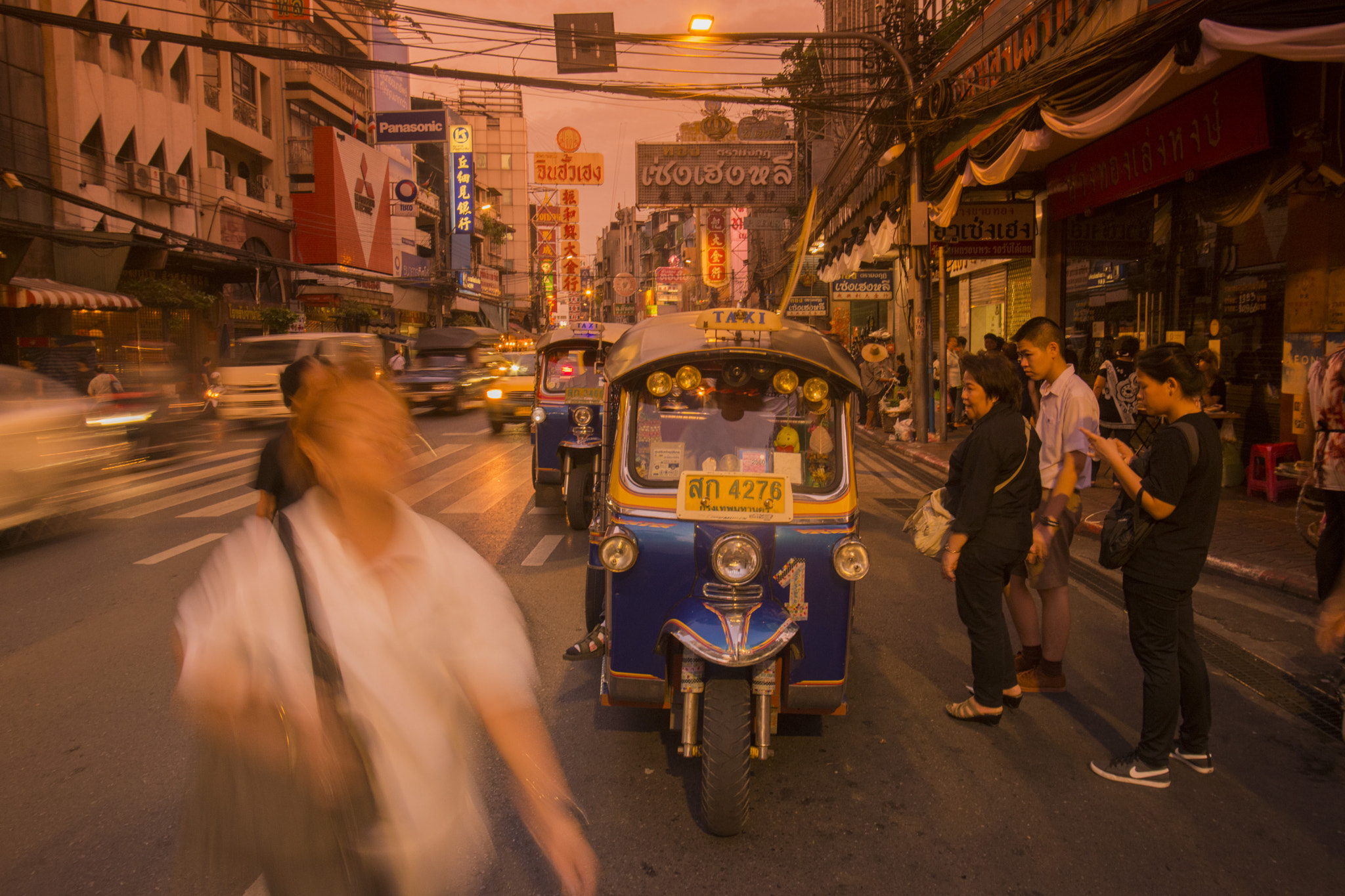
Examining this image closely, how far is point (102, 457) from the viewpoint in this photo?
9594mm

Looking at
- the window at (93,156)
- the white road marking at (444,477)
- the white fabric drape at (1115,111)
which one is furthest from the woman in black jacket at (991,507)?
the window at (93,156)

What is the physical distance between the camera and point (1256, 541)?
7.72 m

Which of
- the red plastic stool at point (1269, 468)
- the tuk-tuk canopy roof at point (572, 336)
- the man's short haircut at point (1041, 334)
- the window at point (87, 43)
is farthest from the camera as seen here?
the window at point (87, 43)

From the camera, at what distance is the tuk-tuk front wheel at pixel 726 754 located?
3303 mm

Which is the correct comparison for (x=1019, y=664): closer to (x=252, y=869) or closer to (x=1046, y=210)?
(x=252, y=869)

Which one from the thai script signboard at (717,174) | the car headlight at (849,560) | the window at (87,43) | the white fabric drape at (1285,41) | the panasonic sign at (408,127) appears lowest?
the car headlight at (849,560)

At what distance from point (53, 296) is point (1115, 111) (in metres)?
21.5

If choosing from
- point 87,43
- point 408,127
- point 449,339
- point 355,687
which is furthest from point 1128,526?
point 408,127

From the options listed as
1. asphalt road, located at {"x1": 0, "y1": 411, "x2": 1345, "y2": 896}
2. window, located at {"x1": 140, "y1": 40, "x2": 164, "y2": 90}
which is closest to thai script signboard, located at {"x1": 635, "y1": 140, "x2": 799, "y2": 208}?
window, located at {"x1": 140, "y1": 40, "x2": 164, "y2": 90}

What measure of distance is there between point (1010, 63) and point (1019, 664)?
454 inches

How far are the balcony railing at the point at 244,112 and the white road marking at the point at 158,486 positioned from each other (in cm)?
2261

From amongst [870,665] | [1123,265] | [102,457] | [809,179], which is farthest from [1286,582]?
[809,179]

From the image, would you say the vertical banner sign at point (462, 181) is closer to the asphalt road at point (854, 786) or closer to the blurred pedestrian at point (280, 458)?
the asphalt road at point (854, 786)

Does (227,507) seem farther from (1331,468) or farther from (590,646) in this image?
(1331,468)
